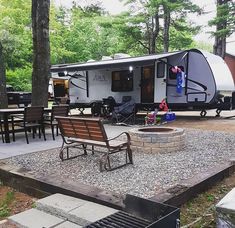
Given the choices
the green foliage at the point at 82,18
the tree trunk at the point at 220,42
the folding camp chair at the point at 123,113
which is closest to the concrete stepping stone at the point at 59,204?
the folding camp chair at the point at 123,113

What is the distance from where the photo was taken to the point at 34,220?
3.27 metres

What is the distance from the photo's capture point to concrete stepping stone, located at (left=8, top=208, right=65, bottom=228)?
317 cm

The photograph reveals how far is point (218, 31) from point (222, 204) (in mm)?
17712

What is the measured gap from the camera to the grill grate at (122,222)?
2.40m

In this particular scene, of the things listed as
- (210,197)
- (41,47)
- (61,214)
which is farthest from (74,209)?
(41,47)

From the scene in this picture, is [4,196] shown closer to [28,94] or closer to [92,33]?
[28,94]

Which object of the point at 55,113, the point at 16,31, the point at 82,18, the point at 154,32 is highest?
the point at 82,18

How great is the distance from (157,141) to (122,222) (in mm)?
3534

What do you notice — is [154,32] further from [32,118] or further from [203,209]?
[203,209]

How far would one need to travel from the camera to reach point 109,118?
12.9 meters

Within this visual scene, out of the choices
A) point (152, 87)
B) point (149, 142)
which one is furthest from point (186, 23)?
point (149, 142)

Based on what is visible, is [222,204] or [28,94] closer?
[222,204]

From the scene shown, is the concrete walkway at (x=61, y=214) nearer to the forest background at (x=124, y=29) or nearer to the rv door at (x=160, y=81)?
the rv door at (x=160, y=81)

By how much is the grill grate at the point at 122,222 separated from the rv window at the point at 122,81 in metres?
11.1
